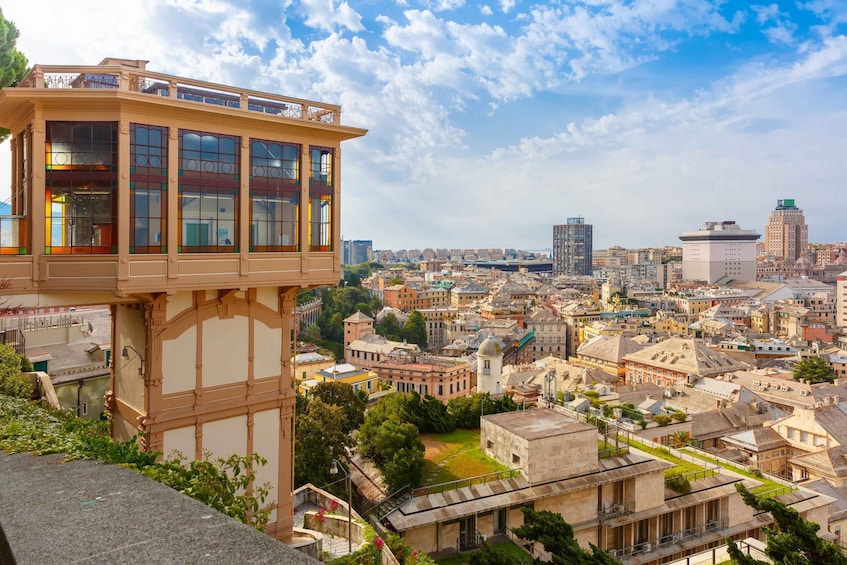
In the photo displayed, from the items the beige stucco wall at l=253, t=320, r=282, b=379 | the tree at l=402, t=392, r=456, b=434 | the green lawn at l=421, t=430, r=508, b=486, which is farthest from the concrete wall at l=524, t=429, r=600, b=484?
the beige stucco wall at l=253, t=320, r=282, b=379

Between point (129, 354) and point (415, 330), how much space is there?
72670 millimetres

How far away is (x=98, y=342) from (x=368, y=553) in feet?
55.7

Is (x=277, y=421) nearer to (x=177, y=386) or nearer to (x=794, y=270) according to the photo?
(x=177, y=386)

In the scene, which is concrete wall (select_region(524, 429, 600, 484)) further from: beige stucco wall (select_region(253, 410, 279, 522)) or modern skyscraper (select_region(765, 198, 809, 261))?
modern skyscraper (select_region(765, 198, 809, 261))

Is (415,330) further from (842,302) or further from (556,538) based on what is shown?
(842,302)

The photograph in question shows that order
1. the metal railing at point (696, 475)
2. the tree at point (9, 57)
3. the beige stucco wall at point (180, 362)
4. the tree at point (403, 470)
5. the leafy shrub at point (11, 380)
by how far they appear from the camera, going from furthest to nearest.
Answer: the metal railing at point (696, 475), the tree at point (403, 470), the tree at point (9, 57), the leafy shrub at point (11, 380), the beige stucco wall at point (180, 362)

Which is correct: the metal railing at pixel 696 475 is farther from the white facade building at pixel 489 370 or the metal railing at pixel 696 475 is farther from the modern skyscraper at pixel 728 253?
the modern skyscraper at pixel 728 253

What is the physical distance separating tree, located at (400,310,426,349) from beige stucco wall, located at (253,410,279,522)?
227ft

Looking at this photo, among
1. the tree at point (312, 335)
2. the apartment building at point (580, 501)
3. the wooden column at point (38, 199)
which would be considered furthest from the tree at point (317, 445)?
the tree at point (312, 335)

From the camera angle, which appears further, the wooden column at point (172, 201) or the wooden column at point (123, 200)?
the wooden column at point (172, 201)

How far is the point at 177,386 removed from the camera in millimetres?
8906

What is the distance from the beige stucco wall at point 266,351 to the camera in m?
9.75

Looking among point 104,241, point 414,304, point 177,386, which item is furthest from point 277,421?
point 414,304

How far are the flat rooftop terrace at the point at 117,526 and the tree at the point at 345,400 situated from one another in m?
23.4
